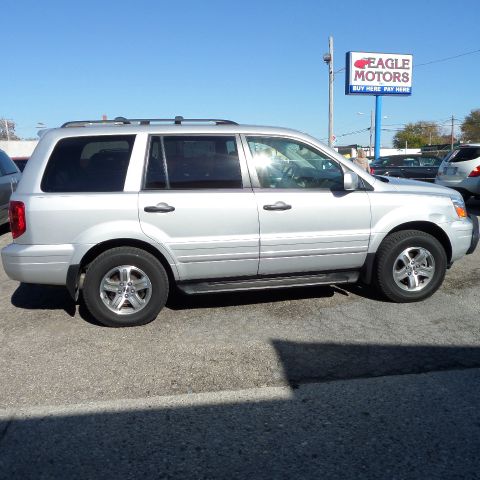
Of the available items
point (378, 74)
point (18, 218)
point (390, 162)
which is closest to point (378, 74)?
point (378, 74)

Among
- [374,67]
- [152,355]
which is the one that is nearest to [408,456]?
[152,355]

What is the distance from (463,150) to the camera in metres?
11.0

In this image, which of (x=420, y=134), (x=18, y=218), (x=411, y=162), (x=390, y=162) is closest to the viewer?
(x=18, y=218)

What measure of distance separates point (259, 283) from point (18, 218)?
225 cm

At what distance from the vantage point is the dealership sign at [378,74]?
2288 centimetres

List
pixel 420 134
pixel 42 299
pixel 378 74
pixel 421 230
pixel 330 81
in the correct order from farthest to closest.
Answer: pixel 420 134, pixel 330 81, pixel 378 74, pixel 42 299, pixel 421 230

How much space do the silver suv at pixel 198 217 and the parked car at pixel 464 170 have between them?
676 cm

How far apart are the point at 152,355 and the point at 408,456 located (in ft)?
6.79

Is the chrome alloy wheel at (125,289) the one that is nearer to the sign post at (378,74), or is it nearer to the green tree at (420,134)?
the sign post at (378,74)

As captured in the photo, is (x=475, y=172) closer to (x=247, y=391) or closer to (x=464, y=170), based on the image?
Result: (x=464, y=170)

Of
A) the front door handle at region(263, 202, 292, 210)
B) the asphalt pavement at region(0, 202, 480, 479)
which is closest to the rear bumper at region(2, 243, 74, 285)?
the asphalt pavement at region(0, 202, 480, 479)

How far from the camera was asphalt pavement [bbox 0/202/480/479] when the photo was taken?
2432 mm

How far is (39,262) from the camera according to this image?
406cm

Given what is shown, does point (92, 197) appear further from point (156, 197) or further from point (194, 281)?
point (194, 281)
